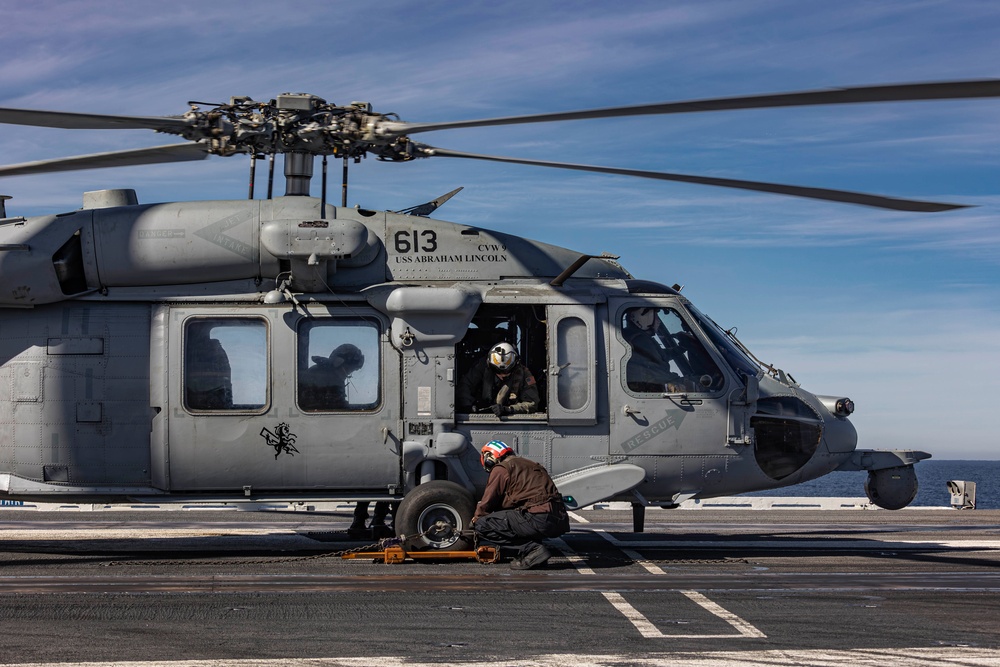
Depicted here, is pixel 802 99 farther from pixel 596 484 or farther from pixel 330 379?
pixel 330 379

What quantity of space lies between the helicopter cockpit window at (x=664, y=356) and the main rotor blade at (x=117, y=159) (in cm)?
539

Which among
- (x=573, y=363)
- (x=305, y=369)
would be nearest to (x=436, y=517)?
(x=305, y=369)

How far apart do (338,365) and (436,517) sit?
2.13 metres

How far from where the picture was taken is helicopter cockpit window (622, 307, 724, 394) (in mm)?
12961

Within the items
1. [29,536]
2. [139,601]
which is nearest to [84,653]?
[139,601]

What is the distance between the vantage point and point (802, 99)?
8.62m

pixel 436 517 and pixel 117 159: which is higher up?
pixel 117 159

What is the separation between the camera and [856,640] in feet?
26.8

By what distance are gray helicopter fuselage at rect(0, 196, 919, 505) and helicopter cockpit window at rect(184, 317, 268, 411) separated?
2cm

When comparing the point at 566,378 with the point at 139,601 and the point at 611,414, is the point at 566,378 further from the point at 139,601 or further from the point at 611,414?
the point at 139,601

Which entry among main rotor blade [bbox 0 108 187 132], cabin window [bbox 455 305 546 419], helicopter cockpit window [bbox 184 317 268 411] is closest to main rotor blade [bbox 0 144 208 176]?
main rotor blade [bbox 0 108 187 132]

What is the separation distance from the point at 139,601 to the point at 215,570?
2.07 metres

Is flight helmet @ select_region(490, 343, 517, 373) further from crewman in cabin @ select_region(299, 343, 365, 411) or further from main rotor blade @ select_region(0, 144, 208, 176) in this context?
main rotor blade @ select_region(0, 144, 208, 176)

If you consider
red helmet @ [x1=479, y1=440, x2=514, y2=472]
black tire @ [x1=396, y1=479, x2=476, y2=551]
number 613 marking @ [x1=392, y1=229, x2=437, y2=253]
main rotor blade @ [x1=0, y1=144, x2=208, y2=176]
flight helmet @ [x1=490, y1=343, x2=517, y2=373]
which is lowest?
black tire @ [x1=396, y1=479, x2=476, y2=551]
